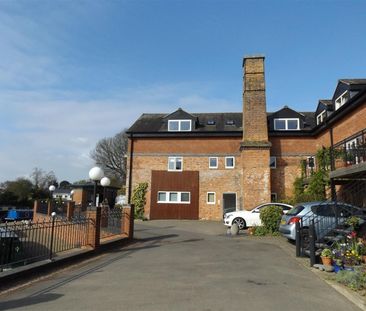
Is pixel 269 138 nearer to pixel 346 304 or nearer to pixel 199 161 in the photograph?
pixel 199 161

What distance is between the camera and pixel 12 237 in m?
9.90

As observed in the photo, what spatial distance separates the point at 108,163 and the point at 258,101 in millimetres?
38295

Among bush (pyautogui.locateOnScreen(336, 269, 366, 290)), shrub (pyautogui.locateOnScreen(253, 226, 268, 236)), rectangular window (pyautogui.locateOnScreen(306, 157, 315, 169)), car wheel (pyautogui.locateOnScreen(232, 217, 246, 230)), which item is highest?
rectangular window (pyautogui.locateOnScreen(306, 157, 315, 169))

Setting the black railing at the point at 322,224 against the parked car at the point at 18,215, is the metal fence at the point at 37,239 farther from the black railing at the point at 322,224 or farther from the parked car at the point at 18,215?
the parked car at the point at 18,215

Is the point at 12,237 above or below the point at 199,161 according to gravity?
below

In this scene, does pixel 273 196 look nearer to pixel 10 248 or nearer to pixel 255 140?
pixel 255 140

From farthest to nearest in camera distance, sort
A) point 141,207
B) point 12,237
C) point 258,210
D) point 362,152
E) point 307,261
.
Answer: point 141,207 < point 258,210 < point 362,152 < point 307,261 < point 12,237

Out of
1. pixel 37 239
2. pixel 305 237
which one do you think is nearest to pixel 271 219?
pixel 305 237

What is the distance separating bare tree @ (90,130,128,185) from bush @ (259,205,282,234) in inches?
1706

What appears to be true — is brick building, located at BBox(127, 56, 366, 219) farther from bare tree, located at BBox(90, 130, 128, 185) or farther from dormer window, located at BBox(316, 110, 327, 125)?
bare tree, located at BBox(90, 130, 128, 185)

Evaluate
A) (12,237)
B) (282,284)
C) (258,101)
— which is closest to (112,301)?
(282,284)

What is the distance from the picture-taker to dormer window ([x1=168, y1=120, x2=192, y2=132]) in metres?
31.2

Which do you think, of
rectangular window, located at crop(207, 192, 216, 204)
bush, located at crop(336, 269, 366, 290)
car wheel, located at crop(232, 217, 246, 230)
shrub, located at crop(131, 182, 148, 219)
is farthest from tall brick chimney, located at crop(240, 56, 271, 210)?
bush, located at crop(336, 269, 366, 290)

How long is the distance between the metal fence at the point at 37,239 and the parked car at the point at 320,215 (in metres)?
7.16
